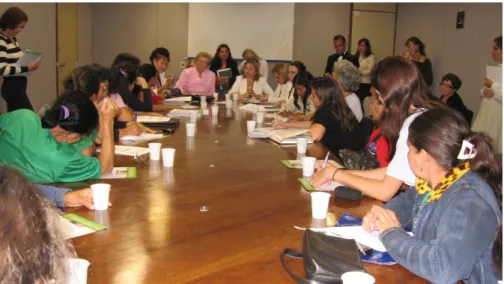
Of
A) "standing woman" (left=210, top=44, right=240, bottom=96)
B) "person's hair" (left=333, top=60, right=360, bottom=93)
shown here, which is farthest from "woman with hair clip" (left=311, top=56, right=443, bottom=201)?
"standing woman" (left=210, top=44, right=240, bottom=96)

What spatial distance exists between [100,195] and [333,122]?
2127mm

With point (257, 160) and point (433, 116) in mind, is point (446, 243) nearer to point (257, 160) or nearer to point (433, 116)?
point (433, 116)

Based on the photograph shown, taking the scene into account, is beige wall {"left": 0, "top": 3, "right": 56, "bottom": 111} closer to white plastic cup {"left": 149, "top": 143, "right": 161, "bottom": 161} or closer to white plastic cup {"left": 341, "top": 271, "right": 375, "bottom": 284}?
white plastic cup {"left": 149, "top": 143, "right": 161, "bottom": 161}

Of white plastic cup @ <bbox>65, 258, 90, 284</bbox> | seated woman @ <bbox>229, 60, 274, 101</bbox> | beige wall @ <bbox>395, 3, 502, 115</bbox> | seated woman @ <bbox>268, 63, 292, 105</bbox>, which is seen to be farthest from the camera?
beige wall @ <bbox>395, 3, 502, 115</bbox>

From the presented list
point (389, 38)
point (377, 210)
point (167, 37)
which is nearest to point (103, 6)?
point (167, 37)

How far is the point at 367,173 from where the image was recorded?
8.53 feet

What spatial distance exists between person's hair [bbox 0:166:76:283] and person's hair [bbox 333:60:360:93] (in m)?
3.69

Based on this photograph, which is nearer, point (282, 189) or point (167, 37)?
point (282, 189)

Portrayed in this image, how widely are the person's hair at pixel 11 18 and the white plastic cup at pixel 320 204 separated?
4483mm

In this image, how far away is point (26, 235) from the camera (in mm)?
857

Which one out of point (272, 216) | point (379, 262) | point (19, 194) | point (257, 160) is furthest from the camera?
point (257, 160)

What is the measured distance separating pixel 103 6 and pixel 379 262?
28.1 ft

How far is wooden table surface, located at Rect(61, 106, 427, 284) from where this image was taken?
1519 millimetres

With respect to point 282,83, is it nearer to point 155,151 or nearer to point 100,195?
point 155,151
